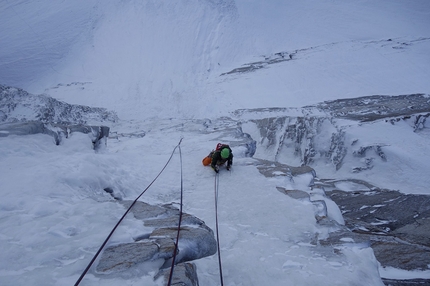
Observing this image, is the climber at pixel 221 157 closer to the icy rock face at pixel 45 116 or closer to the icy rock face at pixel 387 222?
the icy rock face at pixel 387 222

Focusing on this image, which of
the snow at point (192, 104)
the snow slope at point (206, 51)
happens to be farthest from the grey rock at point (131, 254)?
the snow slope at point (206, 51)

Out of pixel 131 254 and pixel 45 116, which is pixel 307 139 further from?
pixel 45 116

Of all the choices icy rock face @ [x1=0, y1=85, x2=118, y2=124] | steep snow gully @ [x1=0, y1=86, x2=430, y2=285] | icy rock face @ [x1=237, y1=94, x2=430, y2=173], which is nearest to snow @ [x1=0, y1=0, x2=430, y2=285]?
steep snow gully @ [x1=0, y1=86, x2=430, y2=285]

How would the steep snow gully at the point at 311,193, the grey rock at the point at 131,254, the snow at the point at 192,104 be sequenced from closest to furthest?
the grey rock at the point at 131,254, the steep snow gully at the point at 311,193, the snow at the point at 192,104

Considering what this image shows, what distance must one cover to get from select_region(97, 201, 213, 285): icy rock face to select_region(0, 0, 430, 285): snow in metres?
0.14

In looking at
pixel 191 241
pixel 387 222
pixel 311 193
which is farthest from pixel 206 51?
pixel 191 241

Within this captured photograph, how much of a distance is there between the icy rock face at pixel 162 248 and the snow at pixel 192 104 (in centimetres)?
14

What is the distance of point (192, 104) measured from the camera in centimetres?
2319

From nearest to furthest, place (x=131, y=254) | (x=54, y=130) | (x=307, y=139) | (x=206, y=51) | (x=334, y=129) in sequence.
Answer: (x=131, y=254)
(x=54, y=130)
(x=334, y=129)
(x=307, y=139)
(x=206, y=51)

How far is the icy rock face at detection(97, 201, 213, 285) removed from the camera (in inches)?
101

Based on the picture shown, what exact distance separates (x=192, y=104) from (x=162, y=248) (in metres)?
21.1

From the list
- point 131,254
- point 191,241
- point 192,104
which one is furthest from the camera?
point 192,104

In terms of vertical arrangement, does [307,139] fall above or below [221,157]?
above

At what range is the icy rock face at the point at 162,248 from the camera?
8.39 ft
